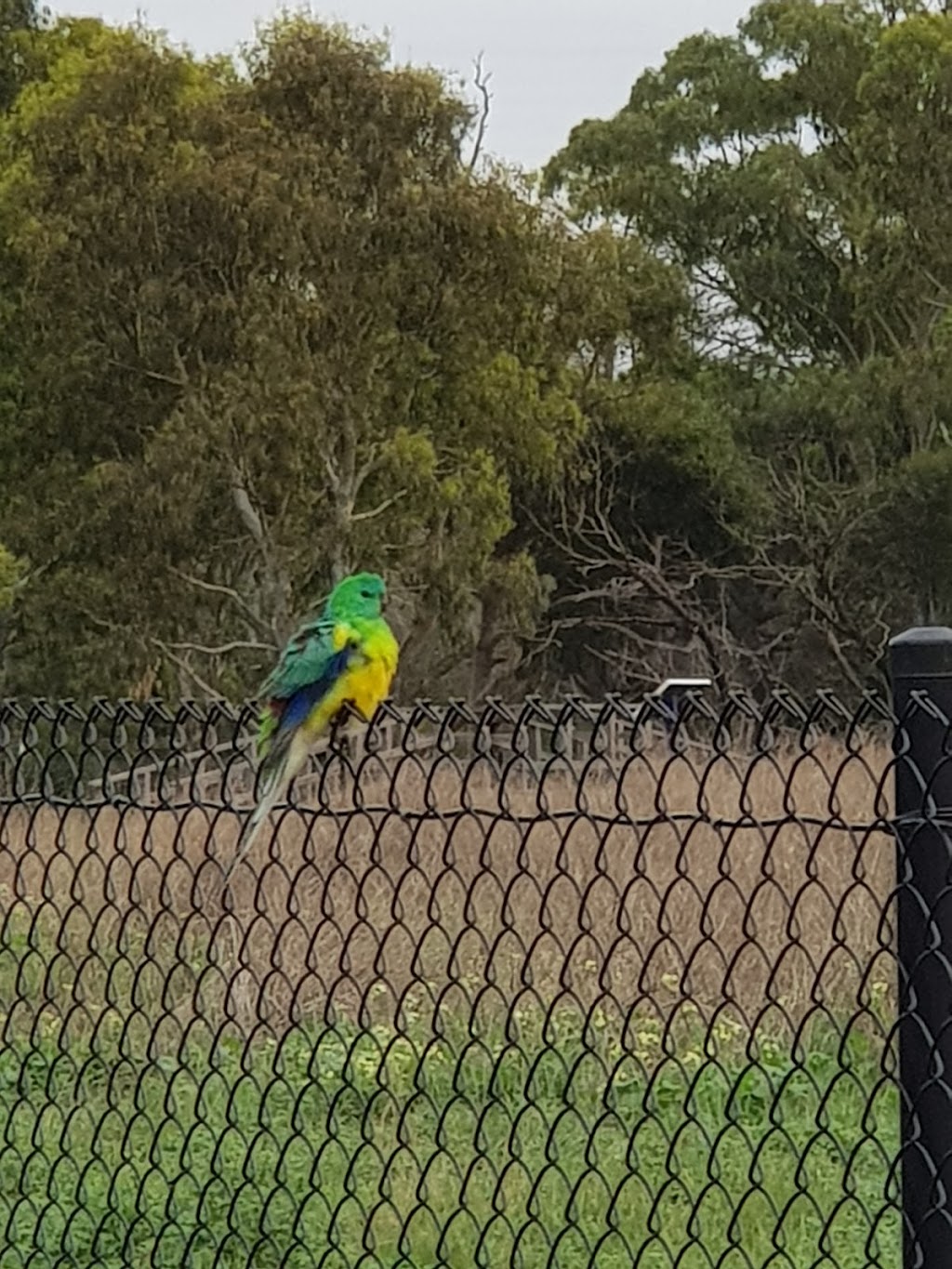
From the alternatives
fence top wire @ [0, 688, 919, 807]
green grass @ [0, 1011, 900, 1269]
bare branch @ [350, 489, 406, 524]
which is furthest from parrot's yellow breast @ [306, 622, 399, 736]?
bare branch @ [350, 489, 406, 524]

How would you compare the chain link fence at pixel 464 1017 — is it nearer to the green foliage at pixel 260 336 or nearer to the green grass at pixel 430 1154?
the green grass at pixel 430 1154

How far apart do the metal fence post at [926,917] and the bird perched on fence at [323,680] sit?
1.10 m

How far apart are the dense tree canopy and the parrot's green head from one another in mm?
11181

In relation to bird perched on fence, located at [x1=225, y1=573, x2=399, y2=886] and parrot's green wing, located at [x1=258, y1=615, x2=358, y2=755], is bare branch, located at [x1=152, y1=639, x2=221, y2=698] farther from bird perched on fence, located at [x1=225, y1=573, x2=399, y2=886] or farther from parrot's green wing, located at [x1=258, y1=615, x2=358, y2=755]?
parrot's green wing, located at [x1=258, y1=615, x2=358, y2=755]

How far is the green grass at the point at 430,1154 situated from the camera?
3.28m

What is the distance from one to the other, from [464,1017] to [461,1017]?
0.04 metres

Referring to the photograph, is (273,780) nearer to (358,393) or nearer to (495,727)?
(495,727)

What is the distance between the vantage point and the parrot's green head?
3.98 metres

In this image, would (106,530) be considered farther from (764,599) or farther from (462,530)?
(764,599)

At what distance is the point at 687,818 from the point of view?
→ 7.04ft

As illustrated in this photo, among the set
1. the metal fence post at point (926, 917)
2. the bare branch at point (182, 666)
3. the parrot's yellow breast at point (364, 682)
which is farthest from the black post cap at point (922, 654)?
the bare branch at point (182, 666)

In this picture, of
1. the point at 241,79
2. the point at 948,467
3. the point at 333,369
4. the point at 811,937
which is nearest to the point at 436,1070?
the point at 811,937

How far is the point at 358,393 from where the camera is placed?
617 inches

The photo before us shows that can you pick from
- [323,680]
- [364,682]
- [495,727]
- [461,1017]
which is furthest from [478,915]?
[495,727]
